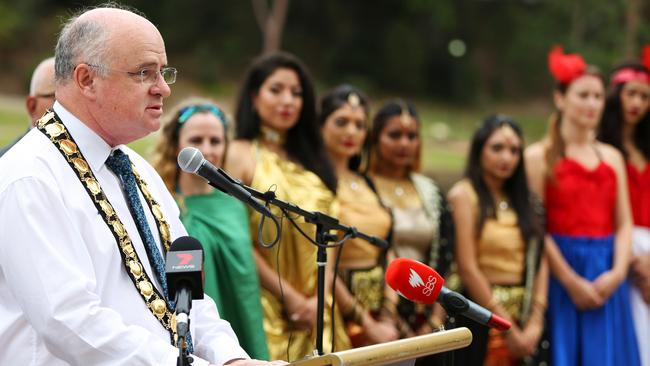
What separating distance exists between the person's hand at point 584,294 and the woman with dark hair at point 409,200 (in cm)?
80

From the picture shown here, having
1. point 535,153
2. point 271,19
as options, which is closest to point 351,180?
point 535,153

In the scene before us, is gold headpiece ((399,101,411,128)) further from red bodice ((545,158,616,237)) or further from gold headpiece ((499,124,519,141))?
red bodice ((545,158,616,237))

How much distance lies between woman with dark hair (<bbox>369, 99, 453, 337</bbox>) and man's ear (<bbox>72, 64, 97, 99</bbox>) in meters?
2.77

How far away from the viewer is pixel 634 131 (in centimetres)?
615

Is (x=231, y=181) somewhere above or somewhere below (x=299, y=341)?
above

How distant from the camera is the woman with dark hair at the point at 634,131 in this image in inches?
237

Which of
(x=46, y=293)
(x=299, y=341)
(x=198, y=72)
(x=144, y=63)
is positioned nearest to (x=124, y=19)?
(x=144, y=63)

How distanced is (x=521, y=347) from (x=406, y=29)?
77.0ft

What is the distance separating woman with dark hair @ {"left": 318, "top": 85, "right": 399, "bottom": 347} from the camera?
4.83 meters

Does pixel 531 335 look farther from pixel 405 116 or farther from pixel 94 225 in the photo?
pixel 94 225

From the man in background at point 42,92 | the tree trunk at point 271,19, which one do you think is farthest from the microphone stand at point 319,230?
the tree trunk at point 271,19

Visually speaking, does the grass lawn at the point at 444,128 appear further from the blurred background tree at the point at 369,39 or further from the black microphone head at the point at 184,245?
the black microphone head at the point at 184,245

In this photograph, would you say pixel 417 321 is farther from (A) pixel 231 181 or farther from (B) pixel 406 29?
(B) pixel 406 29

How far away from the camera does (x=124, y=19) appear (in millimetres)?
2523
